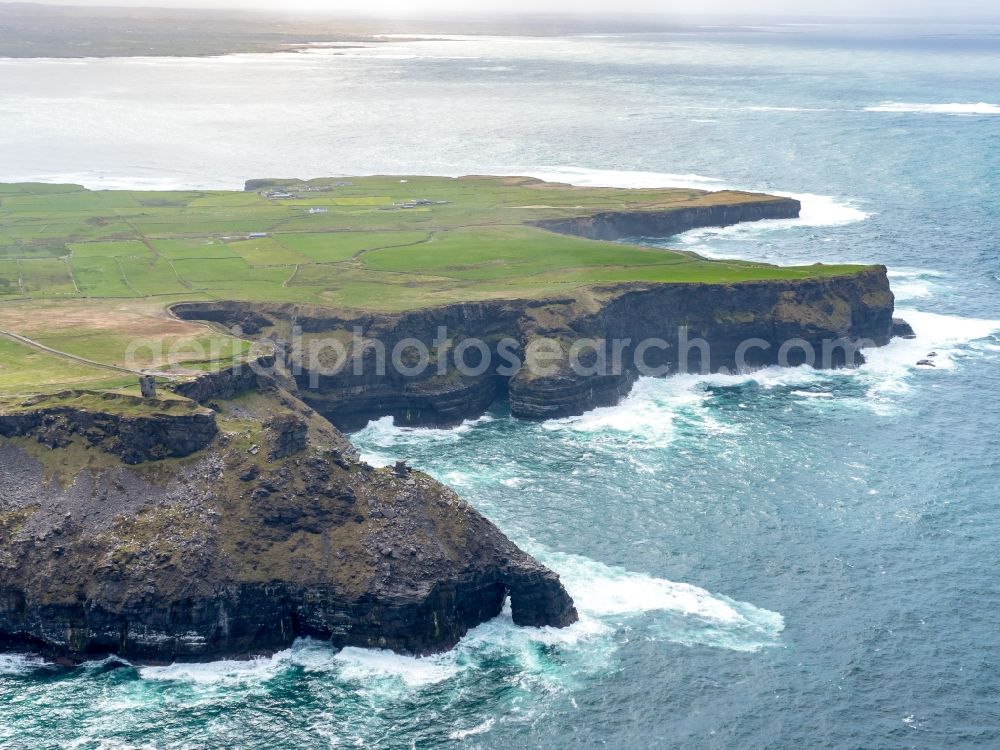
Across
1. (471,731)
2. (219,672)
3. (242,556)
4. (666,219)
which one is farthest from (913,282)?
(219,672)

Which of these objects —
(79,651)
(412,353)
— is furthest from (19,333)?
(79,651)

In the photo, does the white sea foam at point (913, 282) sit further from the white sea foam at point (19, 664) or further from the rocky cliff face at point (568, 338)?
the white sea foam at point (19, 664)

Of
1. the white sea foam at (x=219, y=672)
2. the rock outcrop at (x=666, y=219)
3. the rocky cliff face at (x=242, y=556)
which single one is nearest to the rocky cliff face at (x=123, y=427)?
the rocky cliff face at (x=242, y=556)

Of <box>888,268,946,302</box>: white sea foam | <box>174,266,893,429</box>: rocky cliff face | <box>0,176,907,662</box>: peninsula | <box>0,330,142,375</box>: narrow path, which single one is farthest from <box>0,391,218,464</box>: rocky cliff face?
<box>888,268,946,302</box>: white sea foam

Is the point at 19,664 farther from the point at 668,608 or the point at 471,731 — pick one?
the point at 668,608

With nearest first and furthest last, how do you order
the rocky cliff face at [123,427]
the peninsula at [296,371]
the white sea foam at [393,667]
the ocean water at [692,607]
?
the ocean water at [692,607] → the white sea foam at [393,667] → the peninsula at [296,371] → the rocky cliff face at [123,427]

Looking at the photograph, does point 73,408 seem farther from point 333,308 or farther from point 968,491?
point 968,491

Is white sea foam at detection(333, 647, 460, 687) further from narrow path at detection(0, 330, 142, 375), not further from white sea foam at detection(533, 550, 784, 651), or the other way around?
narrow path at detection(0, 330, 142, 375)
